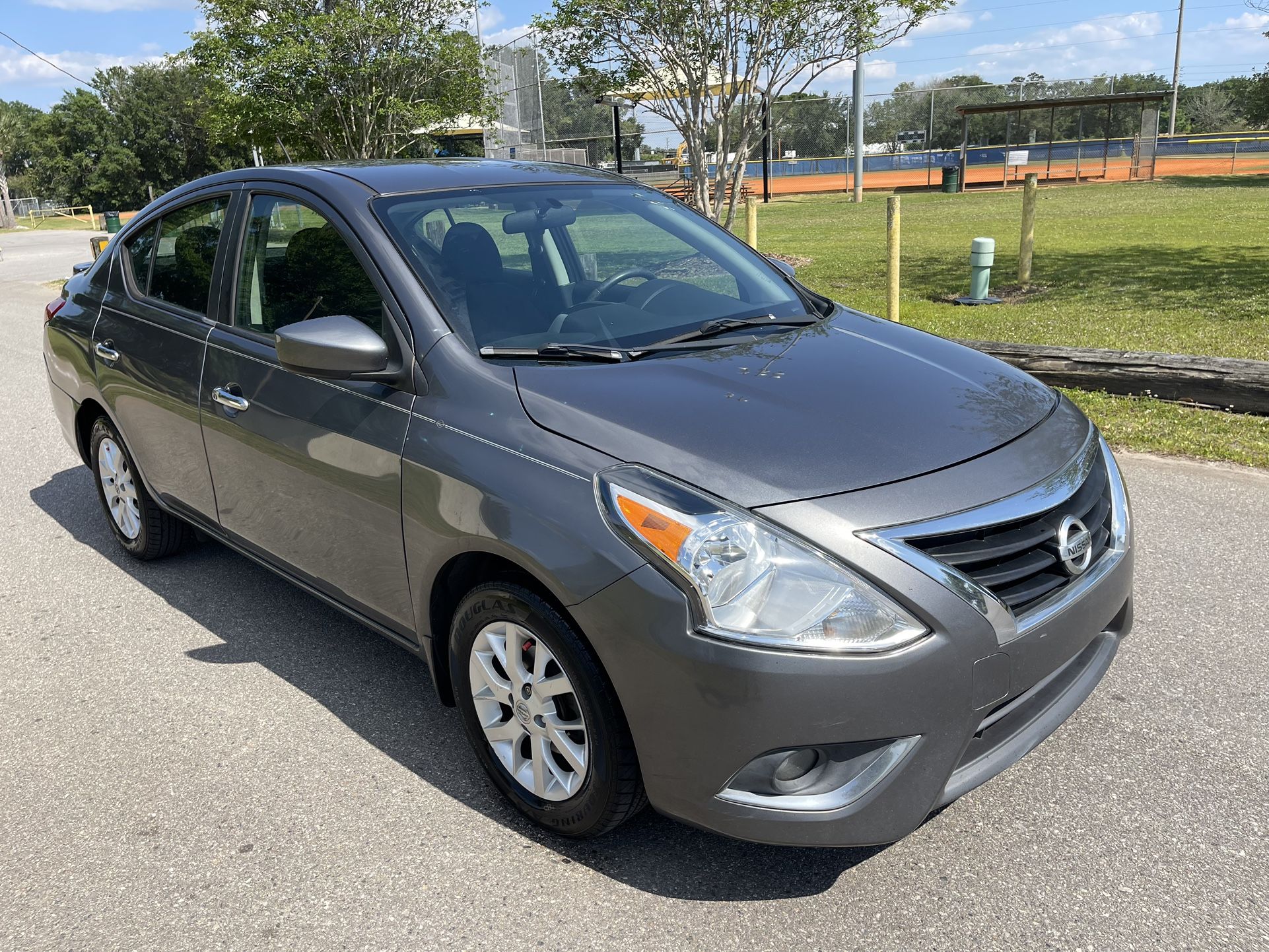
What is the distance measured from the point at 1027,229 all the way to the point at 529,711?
10953 mm

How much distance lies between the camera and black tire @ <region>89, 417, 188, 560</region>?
15.1 feet

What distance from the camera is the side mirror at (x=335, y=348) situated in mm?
2904

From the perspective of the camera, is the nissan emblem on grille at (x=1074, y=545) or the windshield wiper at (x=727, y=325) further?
the windshield wiper at (x=727, y=325)

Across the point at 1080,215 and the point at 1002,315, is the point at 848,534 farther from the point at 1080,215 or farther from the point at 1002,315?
the point at 1080,215

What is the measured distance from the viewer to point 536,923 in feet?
8.11

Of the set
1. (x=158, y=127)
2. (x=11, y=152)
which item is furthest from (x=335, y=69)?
(x=11, y=152)

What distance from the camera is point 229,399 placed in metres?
3.63

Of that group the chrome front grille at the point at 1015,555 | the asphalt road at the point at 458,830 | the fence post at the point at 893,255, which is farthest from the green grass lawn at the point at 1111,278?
the chrome front grille at the point at 1015,555

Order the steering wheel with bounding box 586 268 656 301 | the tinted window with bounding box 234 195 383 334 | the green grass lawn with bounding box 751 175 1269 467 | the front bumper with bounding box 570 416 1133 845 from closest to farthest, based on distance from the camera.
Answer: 1. the front bumper with bounding box 570 416 1133 845
2. the tinted window with bounding box 234 195 383 334
3. the steering wheel with bounding box 586 268 656 301
4. the green grass lawn with bounding box 751 175 1269 467

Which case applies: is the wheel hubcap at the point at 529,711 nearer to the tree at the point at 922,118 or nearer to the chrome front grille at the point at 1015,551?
the chrome front grille at the point at 1015,551

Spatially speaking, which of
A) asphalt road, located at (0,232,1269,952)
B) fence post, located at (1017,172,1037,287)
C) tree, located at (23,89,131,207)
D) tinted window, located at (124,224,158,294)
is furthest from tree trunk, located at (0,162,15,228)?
asphalt road, located at (0,232,1269,952)

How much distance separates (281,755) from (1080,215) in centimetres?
2199

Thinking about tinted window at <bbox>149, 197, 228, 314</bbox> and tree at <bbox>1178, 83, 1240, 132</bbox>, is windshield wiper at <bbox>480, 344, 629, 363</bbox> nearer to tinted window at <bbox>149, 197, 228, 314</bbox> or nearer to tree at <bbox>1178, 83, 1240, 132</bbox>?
tinted window at <bbox>149, 197, 228, 314</bbox>

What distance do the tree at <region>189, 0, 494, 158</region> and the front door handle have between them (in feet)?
61.6
